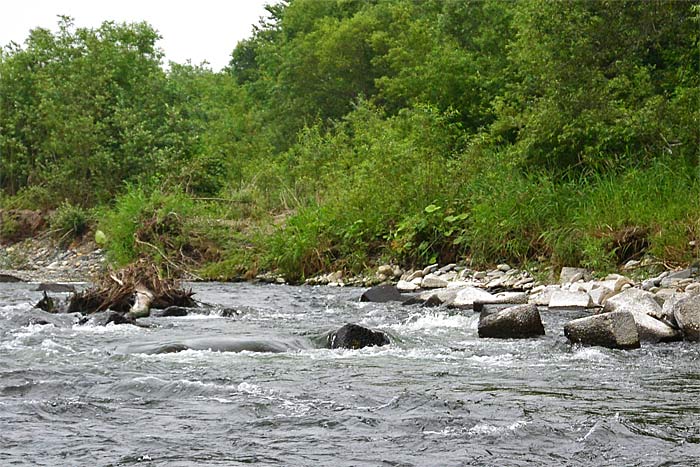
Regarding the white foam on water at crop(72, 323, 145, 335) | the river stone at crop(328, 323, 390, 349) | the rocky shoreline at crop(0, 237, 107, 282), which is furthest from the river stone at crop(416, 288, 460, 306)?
the rocky shoreline at crop(0, 237, 107, 282)

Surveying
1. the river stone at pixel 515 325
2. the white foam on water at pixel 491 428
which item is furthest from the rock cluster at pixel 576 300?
the white foam on water at pixel 491 428

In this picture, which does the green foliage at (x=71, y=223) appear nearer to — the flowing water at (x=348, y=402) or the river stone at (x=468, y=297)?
the river stone at (x=468, y=297)

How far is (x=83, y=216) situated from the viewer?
2462 cm

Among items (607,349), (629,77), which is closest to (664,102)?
(629,77)

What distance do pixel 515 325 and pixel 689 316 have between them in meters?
1.50

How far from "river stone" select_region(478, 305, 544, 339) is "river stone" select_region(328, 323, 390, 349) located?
3.30ft

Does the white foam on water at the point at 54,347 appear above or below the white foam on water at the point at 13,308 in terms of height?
below

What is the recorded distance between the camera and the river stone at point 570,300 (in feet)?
34.6

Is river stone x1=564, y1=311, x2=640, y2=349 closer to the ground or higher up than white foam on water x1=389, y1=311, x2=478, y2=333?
higher up

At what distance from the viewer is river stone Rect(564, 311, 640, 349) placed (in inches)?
292

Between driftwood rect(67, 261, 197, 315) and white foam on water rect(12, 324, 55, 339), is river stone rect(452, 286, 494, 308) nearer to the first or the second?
driftwood rect(67, 261, 197, 315)

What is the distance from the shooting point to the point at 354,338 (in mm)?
7961

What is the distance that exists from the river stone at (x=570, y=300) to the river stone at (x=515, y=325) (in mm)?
2228

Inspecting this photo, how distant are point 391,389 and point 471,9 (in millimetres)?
21418
